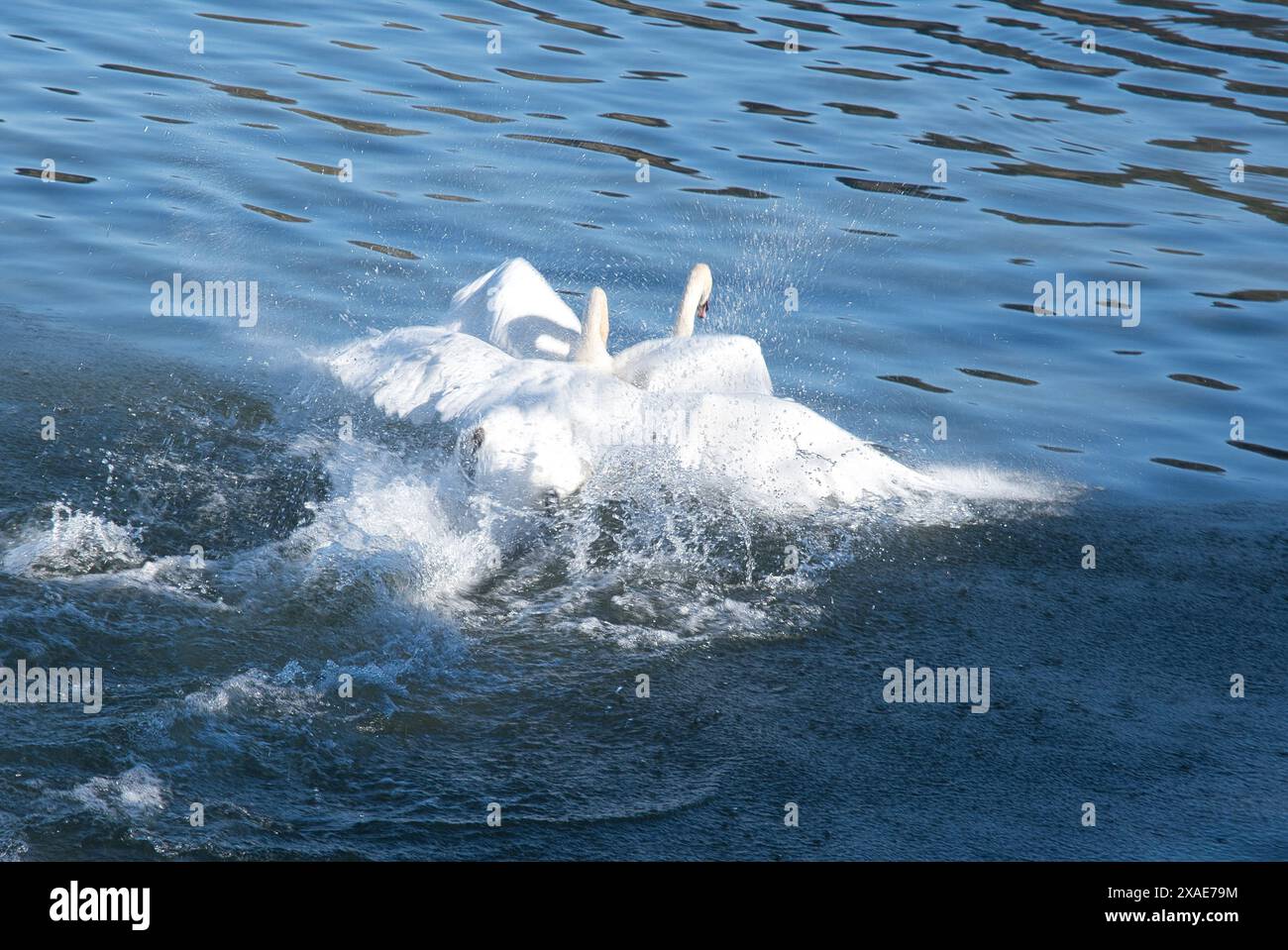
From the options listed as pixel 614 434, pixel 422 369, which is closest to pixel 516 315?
pixel 422 369

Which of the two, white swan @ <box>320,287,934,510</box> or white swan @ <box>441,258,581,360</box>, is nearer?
white swan @ <box>320,287,934,510</box>

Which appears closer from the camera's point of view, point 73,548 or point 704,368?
point 73,548

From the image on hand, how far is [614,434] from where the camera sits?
8.34 m

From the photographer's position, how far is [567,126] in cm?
1622

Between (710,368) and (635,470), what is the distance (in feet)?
2.68

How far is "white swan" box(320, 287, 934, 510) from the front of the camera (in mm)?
8094

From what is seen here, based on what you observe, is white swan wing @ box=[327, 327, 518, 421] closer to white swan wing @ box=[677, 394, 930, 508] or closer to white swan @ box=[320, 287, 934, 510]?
white swan @ box=[320, 287, 934, 510]

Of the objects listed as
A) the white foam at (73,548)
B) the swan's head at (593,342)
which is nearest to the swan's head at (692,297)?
the swan's head at (593,342)

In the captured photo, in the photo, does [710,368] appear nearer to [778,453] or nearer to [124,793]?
[778,453]

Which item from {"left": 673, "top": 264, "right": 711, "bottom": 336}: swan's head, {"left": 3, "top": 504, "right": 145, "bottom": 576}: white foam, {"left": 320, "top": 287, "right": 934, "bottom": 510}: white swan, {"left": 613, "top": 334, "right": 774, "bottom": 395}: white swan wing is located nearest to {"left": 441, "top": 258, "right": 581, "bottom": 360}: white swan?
{"left": 673, "top": 264, "right": 711, "bottom": 336}: swan's head

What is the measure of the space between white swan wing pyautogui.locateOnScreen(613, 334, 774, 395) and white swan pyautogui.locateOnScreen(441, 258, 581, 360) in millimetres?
1037
